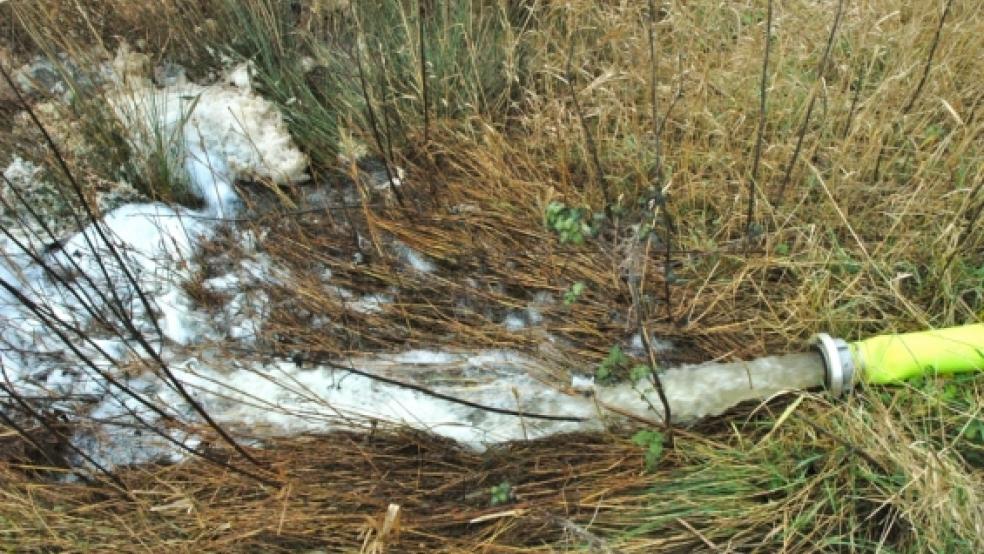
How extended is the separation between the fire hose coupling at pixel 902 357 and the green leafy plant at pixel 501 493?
2.47ft

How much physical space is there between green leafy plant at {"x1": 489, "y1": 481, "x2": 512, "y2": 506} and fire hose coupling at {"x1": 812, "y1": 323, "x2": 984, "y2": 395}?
0.75 m

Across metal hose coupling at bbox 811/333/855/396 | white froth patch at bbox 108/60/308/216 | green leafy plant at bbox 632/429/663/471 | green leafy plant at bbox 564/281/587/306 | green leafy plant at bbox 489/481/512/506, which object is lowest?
green leafy plant at bbox 489/481/512/506

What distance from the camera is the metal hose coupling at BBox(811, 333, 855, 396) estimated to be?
1.74m

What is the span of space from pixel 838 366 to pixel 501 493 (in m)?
0.79

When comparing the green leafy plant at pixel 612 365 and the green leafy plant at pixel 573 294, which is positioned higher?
the green leafy plant at pixel 573 294

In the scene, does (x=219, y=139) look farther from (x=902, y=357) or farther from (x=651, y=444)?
(x=902, y=357)

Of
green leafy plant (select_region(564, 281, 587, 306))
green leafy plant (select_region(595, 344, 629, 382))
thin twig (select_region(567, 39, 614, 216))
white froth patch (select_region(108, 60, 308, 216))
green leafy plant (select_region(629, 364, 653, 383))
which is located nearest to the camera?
green leafy plant (select_region(629, 364, 653, 383))

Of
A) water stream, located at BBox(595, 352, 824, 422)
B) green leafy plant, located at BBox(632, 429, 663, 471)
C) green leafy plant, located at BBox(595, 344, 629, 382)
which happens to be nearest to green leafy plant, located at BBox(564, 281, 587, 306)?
green leafy plant, located at BBox(595, 344, 629, 382)

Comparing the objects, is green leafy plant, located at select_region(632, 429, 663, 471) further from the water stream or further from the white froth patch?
the white froth patch

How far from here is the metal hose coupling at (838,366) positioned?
5.71 ft

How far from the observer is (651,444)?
1701 millimetres

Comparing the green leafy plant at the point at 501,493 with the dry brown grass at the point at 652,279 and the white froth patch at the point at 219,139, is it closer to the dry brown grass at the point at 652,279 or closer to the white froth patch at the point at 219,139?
the dry brown grass at the point at 652,279

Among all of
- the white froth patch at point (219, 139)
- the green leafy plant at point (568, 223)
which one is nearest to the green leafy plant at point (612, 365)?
the green leafy plant at point (568, 223)

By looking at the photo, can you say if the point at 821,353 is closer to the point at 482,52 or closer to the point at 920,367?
the point at 920,367
